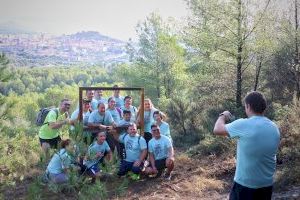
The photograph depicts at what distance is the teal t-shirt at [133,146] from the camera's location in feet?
29.9

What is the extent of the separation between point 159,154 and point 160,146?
0.19 m

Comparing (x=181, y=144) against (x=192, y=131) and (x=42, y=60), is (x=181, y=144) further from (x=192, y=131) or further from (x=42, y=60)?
(x=42, y=60)

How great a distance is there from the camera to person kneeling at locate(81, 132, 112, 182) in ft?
16.5

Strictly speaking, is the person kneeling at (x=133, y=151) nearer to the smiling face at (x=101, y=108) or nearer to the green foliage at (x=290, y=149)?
the smiling face at (x=101, y=108)

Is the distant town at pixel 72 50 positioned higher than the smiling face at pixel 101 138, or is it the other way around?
the distant town at pixel 72 50

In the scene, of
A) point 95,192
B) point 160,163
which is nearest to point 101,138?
point 160,163

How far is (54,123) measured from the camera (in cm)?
916

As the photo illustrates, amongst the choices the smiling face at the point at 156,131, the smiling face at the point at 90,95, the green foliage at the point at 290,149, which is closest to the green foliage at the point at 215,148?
the green foliage at the point at 290,149

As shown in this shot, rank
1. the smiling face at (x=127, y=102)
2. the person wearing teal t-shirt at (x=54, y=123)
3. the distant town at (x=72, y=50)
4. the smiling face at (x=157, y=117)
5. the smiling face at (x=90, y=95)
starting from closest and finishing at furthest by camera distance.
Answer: the person wearing teal t-shirt at (x=54, y=123) → the smiling face at (x=157, y=117) → the smiling face at (x=127, y=102) → the smiling face at (x=90, y=95) → the distant town at (x=72, y=50)

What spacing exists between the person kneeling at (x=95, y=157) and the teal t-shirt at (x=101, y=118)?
543 millimetres

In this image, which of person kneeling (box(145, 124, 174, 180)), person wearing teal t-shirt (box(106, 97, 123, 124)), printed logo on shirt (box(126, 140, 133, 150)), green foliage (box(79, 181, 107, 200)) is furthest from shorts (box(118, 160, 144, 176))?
green foliage (box(79, 181, 107, 200))

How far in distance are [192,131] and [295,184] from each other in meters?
8.65

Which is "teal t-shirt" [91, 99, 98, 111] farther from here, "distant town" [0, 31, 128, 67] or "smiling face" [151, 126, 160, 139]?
"distant town" [0, 31, 128, 67]

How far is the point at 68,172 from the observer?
5008 millimetres
